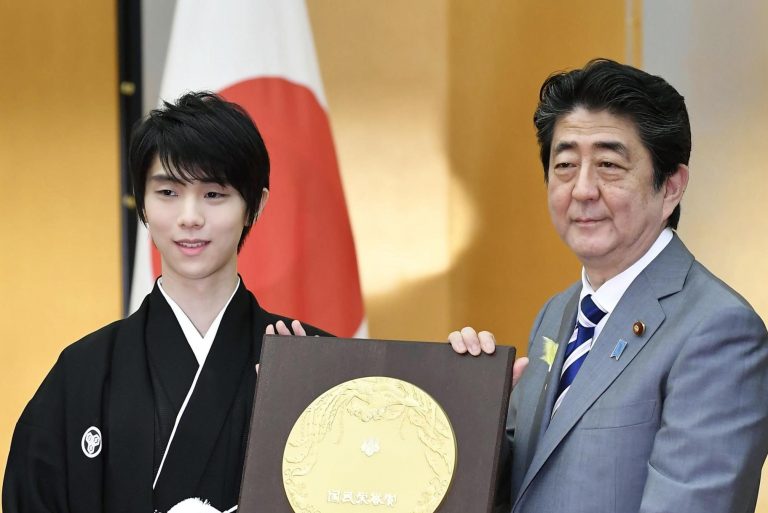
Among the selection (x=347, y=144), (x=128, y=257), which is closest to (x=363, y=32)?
(x=347, y=144)

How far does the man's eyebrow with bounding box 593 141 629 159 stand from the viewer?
5.44ft

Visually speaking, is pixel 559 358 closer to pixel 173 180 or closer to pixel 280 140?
pixel 173 180

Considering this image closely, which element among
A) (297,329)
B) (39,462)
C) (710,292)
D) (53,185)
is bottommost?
(39,462)

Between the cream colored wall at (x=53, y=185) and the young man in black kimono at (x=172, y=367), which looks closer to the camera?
the young man in black kimono at (x=172, y=367)

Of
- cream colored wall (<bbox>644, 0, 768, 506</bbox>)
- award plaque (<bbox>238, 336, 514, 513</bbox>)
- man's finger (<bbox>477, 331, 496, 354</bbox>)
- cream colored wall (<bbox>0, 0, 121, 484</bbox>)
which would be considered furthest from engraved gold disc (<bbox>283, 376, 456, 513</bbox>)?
cream colored wall (<bbox>0, 0, 121, 484</bbox>)

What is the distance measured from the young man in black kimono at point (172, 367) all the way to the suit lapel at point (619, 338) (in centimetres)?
56

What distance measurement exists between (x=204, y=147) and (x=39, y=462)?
1.99 ft

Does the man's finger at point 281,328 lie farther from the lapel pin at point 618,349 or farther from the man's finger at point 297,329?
the lapel pin at point 618,349

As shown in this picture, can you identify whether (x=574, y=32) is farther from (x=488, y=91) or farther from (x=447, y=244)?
(x=447, y=244)

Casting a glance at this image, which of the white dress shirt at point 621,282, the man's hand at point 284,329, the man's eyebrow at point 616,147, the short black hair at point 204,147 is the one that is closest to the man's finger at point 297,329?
the man's hand at point 284,329

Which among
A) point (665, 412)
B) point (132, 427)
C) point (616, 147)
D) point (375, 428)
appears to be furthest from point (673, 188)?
point (132, 427)

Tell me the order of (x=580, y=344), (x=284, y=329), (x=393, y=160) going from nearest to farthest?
(x=580, y=344), (x=284, y=329), (x=393, y=160)

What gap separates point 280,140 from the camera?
295 cm

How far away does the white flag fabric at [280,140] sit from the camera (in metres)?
2.93
